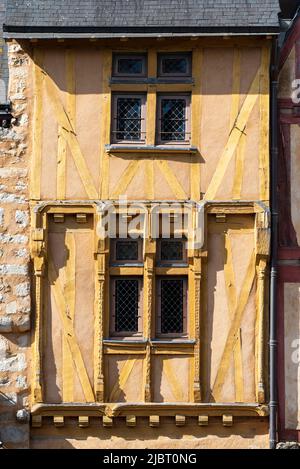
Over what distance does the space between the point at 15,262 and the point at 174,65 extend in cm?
317

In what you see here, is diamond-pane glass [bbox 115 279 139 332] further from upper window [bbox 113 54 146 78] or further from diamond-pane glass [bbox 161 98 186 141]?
upper window [bbox 113 54 146 78]

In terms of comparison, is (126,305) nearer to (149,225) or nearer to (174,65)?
(149,225)

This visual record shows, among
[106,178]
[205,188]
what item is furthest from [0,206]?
[205,188]

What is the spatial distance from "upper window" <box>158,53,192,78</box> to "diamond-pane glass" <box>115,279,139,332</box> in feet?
8.70

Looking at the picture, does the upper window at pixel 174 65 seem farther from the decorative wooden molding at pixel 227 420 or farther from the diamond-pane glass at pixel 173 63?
the decorative wooden molding at pixel 227 420

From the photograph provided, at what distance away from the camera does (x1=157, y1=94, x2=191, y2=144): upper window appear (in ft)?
55.3

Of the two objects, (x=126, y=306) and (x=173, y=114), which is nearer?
(x=126, y=306)

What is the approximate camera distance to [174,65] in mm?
16922

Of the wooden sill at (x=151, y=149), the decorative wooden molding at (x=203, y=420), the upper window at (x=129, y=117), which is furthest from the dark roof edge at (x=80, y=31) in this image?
the decorative wooden molding at (x=203, y=420)

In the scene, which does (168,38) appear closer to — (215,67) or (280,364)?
(215,67)

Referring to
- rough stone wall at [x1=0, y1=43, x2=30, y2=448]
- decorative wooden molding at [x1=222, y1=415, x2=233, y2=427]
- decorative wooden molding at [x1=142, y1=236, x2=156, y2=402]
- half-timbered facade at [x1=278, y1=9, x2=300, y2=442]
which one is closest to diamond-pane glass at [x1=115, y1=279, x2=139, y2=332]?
decorative wooden molding at [x1=142, y1=236, x2=156, y2=402]

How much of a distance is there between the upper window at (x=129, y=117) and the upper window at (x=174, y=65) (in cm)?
43

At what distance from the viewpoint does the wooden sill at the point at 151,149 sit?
54.7 ft

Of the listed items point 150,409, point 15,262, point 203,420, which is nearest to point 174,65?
point 15,262
